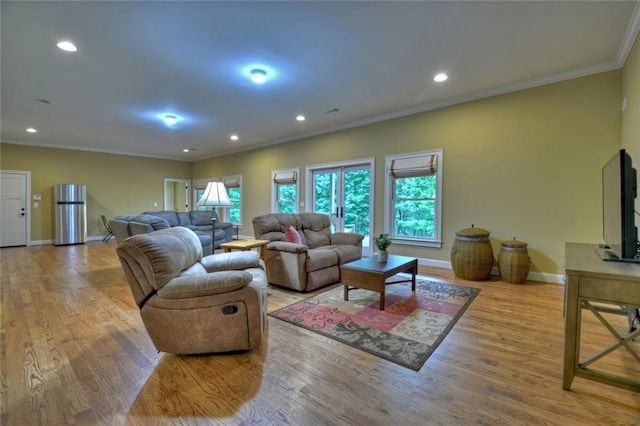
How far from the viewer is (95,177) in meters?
8.58

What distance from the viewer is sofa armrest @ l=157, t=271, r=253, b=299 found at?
1.96 m

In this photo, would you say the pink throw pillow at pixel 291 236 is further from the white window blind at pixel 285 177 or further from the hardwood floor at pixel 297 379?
the white window blind at pixel 285 177

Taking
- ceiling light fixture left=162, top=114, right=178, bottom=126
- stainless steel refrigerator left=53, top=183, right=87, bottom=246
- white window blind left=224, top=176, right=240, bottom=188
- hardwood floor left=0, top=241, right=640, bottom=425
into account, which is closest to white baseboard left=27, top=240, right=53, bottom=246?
stainless steel refrigerator left=53, top=183, right=87, bottom=246

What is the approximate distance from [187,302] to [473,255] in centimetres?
387

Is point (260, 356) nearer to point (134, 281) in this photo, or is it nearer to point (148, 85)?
point (134, 281)

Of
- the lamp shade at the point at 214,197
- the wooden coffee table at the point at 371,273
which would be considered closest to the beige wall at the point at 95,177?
the lamp shade at the point at 214,197

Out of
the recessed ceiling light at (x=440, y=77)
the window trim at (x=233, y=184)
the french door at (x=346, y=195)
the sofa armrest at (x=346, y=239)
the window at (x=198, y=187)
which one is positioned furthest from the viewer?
the window at (x=198, y=187)

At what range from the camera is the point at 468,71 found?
12.2ft

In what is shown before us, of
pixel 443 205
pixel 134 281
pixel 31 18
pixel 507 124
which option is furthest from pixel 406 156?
pixel 31 18

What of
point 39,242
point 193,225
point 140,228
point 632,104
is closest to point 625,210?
point 632,104

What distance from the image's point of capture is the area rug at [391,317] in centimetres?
226

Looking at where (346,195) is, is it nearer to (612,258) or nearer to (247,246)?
(247,246)

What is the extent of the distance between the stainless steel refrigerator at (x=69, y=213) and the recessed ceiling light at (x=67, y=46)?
621cm

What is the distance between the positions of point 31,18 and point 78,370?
3.12m
